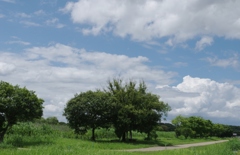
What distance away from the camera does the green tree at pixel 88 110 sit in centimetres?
3844

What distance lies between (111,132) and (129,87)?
8058 mm

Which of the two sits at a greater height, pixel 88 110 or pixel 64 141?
pixel 88 110

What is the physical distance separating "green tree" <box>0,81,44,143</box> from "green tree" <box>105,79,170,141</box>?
11147mm

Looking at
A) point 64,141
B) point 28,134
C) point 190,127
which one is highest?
point 190,127

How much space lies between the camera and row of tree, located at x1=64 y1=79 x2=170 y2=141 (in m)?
38.6

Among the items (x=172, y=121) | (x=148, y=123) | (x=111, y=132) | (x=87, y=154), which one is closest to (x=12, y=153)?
(x=87, y=154)

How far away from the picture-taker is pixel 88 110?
126ft

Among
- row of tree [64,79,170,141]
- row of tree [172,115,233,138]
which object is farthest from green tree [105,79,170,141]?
row of tree [172,115,233,138]

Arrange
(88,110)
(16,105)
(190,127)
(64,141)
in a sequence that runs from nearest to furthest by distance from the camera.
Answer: (16,105), (64,141), (88,110), (190,127)

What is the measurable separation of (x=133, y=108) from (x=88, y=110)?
5.98m

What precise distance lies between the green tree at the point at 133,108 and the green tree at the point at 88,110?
56.7 inches

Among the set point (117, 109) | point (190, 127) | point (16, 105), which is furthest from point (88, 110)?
point (190, 127)

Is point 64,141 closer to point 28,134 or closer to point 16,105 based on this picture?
point 16,105

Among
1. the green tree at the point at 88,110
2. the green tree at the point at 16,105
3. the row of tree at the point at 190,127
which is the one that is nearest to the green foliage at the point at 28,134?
the green tree at the point at 16,105
